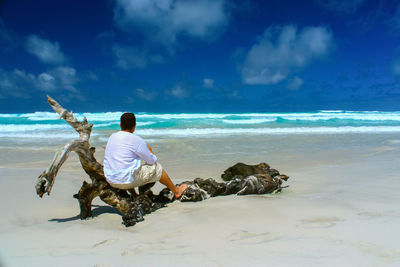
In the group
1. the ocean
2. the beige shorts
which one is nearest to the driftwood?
the beige shorts

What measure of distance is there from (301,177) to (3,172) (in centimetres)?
637

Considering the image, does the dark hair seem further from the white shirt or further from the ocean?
the ocean

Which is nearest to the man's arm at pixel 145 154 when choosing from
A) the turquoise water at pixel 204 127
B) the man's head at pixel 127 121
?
the man's head at pixel 127 121

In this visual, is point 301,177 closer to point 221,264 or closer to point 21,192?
point 221,264

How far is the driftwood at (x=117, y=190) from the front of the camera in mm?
3539

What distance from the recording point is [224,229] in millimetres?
3111

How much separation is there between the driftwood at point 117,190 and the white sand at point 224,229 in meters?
0.17

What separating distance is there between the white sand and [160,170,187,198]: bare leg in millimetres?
175

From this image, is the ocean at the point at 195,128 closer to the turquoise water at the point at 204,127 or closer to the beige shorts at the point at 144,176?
the turquoise water at the point at 204,127

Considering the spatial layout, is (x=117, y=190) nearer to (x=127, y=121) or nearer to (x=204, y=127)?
(x=127, y=121)

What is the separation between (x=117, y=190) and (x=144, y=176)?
404 millimetres

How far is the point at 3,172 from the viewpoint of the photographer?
20.9 ft

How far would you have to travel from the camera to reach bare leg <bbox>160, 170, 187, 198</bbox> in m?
4.06

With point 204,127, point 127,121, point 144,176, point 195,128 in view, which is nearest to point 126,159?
point 144,176
